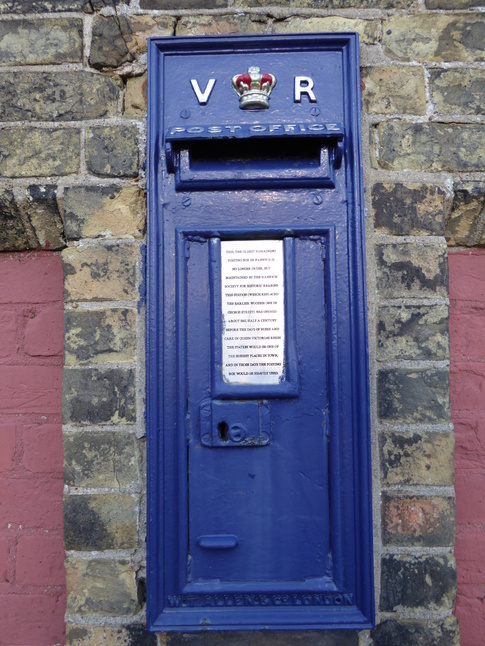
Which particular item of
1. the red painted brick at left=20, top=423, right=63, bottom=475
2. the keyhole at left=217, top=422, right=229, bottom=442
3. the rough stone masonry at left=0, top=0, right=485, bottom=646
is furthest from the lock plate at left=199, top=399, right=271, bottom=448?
the red painted brick at left=20, top=423, right=63, bottom=475

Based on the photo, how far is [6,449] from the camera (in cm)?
153

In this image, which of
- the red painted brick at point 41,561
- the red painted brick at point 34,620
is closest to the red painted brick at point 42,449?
the red painted brick at point 41,561

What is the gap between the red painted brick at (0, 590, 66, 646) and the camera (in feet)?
4.87

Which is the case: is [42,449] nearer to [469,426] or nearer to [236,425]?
[236,425]

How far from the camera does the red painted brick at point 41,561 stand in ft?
4.91

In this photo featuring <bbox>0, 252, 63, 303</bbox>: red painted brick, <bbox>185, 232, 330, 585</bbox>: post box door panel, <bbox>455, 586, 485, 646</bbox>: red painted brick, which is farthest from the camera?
<bbox>0, 252, 63, 303</bbox>: red painted brick

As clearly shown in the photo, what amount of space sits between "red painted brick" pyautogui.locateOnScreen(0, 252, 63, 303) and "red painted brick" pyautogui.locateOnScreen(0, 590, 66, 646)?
871 millimetres

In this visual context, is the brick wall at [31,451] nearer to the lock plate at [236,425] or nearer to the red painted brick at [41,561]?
the red painted brick at [41,561]

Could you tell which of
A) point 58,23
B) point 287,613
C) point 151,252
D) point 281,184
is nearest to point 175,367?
point 151,252

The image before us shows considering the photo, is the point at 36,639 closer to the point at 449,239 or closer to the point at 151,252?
the point at 151,252

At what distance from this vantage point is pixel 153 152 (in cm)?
131

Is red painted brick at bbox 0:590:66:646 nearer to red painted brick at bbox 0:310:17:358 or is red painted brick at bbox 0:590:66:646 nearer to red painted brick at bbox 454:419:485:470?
red painted brick at bbox 0:310:17:358

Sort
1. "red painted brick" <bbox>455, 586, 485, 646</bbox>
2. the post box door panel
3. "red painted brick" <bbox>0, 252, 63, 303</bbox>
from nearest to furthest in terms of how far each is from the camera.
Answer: the post box door panel
"red painted brick" <bbox>455, 586, 485, 646</bbox>
"red painted brick" <bbox>0, 252, 63, 303</bbox>

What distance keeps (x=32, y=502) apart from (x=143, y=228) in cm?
88
